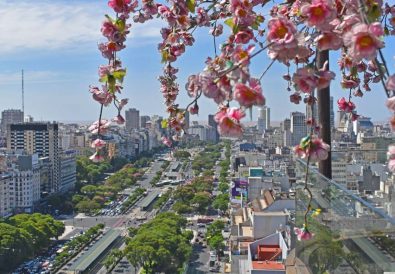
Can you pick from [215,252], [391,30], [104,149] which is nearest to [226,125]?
[104,149]

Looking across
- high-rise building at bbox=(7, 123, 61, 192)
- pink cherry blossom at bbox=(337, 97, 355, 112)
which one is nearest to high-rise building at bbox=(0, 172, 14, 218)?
→ high-rise building at bbox=(7, 123, 61, 192)

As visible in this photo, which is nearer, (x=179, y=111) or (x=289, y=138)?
(x=179, y=111)

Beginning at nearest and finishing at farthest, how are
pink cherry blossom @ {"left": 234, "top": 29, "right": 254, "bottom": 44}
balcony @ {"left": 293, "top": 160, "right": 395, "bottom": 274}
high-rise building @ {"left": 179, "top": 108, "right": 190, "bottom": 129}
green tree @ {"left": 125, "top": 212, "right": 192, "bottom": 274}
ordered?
pink cherry blossom @ {"left": 234, "top": 29, "right": 254, "bottom": 44}, high-rise building @ {"left": 179, "top": 108, "right": 190, "bottom": 129}, balcony @ {"left": 293, "top": 160, "right": 395, "bottom": 274}, green tree @ {"left": 125, "top": 212, "right": 192, "bottom": 274}

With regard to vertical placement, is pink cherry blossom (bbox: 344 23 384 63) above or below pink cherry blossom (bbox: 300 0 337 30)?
below

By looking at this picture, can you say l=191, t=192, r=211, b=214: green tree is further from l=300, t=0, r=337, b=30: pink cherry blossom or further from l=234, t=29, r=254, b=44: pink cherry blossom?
l=300, t=0, r=337, b=30: pink cherry blossom

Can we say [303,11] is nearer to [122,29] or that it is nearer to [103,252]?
[122,29]
